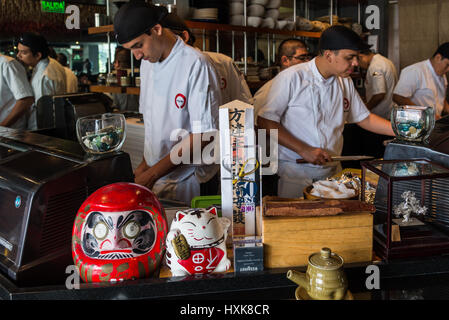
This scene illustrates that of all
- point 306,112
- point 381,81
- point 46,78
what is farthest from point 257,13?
point 306,112

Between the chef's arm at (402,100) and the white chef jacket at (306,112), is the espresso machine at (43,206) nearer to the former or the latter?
the white chef jacket at (306,112)

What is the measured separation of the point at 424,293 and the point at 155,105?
1.70 meters

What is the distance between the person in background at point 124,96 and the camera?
4.87 meters

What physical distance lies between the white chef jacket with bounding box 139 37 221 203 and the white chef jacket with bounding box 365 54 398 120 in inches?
125

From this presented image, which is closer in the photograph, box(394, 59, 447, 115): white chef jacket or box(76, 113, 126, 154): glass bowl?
box(76, 113, 126, 154): glass bowl

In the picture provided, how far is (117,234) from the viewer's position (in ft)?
3.18

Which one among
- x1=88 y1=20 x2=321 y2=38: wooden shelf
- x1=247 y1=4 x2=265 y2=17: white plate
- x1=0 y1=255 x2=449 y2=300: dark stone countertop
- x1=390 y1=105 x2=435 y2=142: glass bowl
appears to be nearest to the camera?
x1=0 y1=255 x2=449 y2=300: dark stone countertop

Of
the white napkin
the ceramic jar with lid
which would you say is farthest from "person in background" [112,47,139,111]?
the ceramic jar with lid

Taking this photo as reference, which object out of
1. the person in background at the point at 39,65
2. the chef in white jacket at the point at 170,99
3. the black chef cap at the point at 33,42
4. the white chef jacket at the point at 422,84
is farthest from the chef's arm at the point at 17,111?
the white chef jacket at the point at 422,84

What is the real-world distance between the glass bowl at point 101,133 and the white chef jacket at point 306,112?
4.50 ft

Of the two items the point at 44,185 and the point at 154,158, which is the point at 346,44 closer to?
the point at 154,158

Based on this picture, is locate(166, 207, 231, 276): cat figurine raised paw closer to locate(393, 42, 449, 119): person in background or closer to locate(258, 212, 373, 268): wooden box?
locate(258, 212, 373, 268): wooden box

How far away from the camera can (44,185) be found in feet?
3.51

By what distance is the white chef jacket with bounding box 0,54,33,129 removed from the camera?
11.9ft
